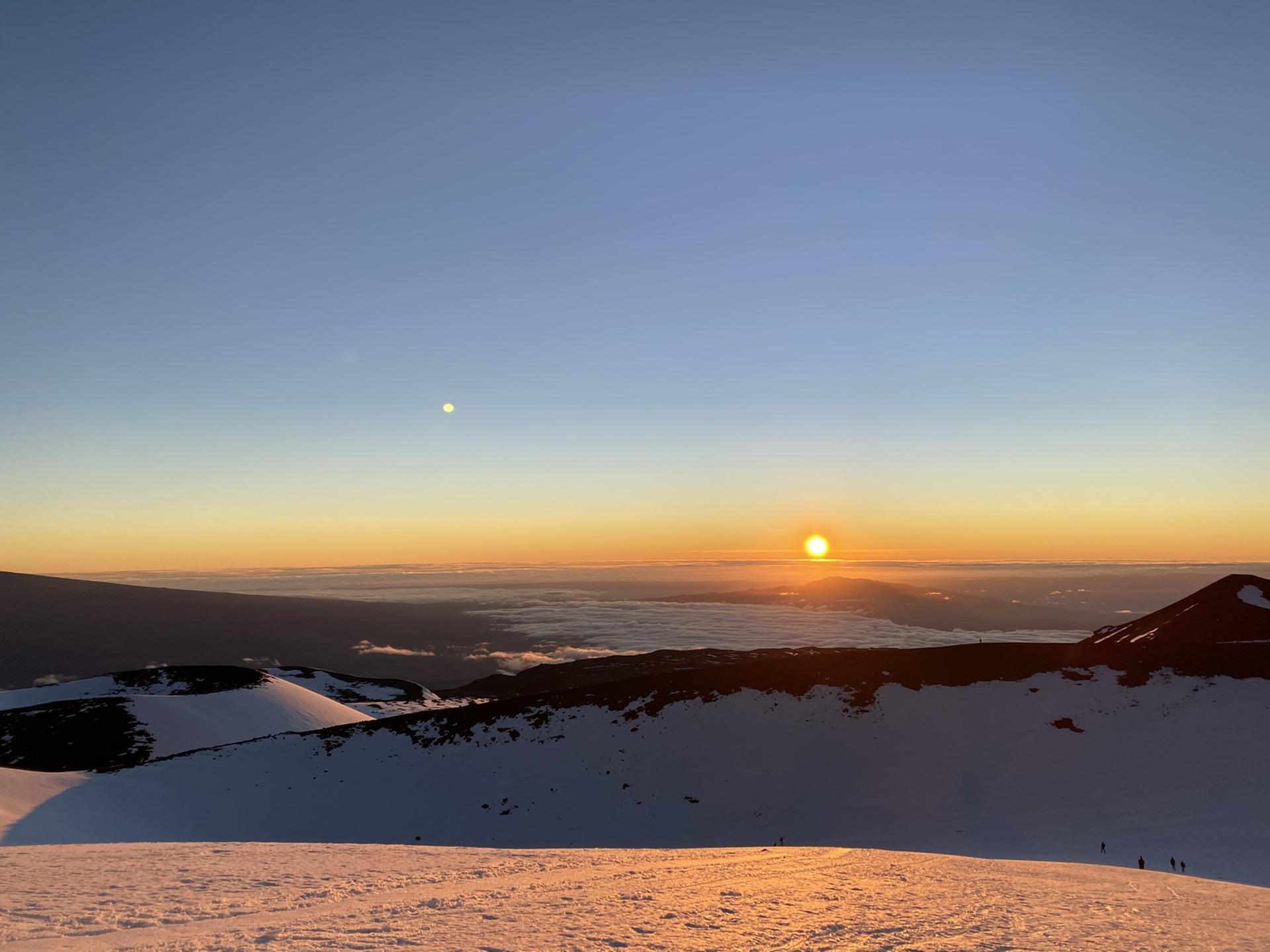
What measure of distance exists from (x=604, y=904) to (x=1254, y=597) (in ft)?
280

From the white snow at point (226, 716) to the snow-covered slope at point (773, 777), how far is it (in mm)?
20130

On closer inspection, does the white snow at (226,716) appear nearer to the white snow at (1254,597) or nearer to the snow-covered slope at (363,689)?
the snow-covered slope at (363,689)

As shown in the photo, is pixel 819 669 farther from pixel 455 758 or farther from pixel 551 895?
pixel 551 895

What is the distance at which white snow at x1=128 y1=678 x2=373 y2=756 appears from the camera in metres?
68.2

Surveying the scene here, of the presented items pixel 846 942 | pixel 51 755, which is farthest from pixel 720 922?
pixel 51 755

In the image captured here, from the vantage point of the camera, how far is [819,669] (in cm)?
5584

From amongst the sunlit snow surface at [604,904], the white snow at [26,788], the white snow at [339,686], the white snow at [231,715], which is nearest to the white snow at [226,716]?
the white snow at [231,715]

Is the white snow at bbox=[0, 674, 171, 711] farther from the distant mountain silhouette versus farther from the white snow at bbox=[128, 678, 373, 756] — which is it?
the distant mountain silhouette

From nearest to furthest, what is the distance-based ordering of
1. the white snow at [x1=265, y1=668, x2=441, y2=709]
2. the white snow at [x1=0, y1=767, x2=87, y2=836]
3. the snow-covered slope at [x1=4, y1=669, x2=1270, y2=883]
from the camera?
the snow-covered slope at [x1=4, y1=669, x2=1270, y2=883]
the white snow at [x1=0, y1=767, x2=87, y2=836]
the white snow at [x1=265, y1=668, x2=441, y2=709]

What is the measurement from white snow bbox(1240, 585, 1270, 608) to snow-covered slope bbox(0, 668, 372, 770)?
296ft

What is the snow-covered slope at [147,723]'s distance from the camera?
65.0m

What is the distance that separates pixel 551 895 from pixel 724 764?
108ft

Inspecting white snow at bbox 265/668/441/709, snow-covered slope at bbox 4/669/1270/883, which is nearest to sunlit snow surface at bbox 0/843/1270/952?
snow-covered slope at bbox 4/669/1270/883

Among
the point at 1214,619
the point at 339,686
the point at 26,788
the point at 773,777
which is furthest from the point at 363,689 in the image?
the point at 1214,619
